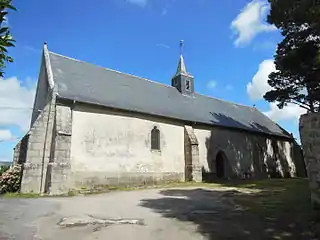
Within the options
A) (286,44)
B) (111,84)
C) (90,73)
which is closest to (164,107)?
(111,84)

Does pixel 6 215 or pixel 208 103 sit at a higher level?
pixel 208 103

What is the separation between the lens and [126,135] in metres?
17.8

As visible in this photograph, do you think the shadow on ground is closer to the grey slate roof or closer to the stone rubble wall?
the stone rubble wall

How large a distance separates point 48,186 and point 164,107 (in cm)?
1033

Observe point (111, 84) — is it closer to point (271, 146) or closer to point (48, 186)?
point (48, 186)

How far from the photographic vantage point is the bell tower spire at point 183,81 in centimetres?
2642

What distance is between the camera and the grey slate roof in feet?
58.5

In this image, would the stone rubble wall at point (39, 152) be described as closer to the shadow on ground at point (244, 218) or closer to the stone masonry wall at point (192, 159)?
the shadow on ground at point (244, 218)

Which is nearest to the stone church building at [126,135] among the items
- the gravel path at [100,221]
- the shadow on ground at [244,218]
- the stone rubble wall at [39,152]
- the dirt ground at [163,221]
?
the stone rubble wall at [39,152]

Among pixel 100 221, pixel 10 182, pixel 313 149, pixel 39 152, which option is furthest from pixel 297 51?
pixel 10 182

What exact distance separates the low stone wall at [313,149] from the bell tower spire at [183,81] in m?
19.2

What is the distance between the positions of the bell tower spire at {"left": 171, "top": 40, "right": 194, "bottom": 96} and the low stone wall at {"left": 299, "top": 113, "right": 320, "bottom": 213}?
1920 cm

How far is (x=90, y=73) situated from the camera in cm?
2056

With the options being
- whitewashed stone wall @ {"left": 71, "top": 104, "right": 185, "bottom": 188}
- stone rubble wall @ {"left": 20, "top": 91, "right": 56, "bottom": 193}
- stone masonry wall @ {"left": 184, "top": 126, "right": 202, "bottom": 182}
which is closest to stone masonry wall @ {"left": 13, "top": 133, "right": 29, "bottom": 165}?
stone rubble wall @ {"left": 20, "top": 91, "right": 56, "bottom": 193}
